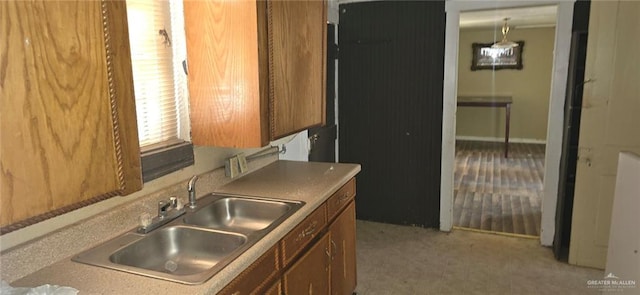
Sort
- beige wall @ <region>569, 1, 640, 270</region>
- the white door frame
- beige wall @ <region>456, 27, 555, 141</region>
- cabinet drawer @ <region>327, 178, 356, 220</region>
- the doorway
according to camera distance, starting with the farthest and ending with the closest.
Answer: beige wall @ <region>456, 27, 555, 141</region>, the doorway, the white door frame, beige wall @ <region>569, 1, 640, 270</region>, cabinet drawer @ <region>327, 178, 356, 220</region>

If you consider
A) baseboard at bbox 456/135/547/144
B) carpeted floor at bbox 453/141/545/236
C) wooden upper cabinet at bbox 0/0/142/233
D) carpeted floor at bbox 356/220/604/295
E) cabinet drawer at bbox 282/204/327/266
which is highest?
wooden upper cabinet at bbox 0/0/142/233

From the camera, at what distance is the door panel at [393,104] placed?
3.45 metres

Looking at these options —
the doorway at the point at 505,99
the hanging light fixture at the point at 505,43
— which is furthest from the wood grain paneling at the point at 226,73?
the hanging light fixture at the point at 505,43

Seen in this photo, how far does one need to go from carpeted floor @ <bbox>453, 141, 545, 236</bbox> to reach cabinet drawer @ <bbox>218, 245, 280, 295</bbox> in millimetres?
2700

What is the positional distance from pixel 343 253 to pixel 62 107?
5.44ft

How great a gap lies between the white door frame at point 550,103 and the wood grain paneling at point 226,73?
2084 millimetres

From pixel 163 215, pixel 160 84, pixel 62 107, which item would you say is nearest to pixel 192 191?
pixel 163 215

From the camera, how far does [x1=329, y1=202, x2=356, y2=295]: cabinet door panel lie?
6.99 feet

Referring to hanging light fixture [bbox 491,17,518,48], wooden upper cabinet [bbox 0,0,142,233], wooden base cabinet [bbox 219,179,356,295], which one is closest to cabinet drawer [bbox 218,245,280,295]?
wooden base cabinet [bbox 219,179,356,295]

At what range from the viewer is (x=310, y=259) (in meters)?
1.81

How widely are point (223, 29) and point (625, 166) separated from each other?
205 cm

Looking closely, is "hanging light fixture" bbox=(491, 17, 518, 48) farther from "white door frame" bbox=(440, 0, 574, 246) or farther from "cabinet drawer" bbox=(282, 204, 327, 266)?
"cabinet drawer" bbox=(282, 204, 327, 266)

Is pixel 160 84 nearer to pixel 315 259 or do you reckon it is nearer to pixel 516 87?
pixel 315 259

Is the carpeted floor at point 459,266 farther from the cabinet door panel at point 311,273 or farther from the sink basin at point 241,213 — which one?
the sink basin at point 241,213
